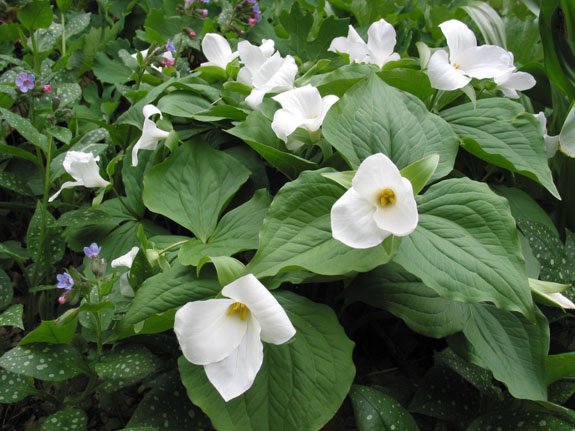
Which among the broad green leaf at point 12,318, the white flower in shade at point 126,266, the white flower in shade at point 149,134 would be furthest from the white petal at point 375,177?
the broad green leaf at point 12,318

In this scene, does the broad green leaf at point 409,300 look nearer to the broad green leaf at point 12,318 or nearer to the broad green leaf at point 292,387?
the broad green leaf at point 292,387

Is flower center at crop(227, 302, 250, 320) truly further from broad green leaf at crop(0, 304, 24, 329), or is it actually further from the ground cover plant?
broad green leaf at crop(0, 304, 24, 329)

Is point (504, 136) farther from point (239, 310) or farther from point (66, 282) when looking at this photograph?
point (66, 282)

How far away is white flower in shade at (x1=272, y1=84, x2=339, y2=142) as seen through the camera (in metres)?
1.11

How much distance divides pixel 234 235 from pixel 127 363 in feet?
0.98

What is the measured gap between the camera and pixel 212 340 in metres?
0.87

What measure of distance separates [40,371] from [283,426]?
0.44 m

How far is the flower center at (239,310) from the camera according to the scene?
A: 89 centimetres

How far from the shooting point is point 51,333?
3.43 feet

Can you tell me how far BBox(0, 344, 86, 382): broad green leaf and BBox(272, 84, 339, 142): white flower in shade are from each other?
1.82 ft

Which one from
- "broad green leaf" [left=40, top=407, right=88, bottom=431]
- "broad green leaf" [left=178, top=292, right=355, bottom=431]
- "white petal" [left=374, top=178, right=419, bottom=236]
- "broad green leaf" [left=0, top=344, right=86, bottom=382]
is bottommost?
"broad green leaf" [left=40, top=407, right=88, bottom=431]

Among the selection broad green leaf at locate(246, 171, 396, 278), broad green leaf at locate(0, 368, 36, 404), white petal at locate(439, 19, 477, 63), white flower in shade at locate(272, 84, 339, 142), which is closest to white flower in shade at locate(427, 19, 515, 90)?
white petal at locate(439, 19, 477, 63)

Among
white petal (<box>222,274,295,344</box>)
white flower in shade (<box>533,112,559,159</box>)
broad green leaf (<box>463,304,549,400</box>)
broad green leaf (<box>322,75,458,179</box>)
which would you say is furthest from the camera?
white flower in shade (<box>533,112,559,159</box>)

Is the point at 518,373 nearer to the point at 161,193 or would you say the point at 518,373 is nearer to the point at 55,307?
the point at 161,193
